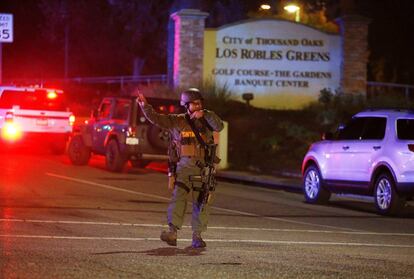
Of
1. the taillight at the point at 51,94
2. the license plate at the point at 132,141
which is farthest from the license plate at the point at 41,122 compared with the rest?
the license plate at the point at 132,141

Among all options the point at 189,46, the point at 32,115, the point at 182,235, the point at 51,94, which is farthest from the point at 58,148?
the point at 182,235

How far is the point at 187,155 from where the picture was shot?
29.2 ft

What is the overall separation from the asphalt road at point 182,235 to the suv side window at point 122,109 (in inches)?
109

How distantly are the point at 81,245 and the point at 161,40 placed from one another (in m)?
34.5

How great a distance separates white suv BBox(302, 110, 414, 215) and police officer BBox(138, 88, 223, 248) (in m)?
5.60

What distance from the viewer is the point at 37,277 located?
23.4ft

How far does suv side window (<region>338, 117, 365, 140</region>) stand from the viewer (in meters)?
14.7

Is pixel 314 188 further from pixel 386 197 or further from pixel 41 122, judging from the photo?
pixel 41 122

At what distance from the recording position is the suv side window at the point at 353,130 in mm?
14703

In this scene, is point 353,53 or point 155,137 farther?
point 353,53

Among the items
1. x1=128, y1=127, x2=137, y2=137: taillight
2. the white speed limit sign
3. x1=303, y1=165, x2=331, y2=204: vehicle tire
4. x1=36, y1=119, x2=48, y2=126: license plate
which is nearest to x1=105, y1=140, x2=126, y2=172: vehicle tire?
x1=128, y1=127, x2=137, y2=137: taillight

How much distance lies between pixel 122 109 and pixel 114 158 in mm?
1292

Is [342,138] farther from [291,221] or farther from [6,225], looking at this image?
[6,225]

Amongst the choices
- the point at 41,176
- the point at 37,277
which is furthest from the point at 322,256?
the point at 41,176
